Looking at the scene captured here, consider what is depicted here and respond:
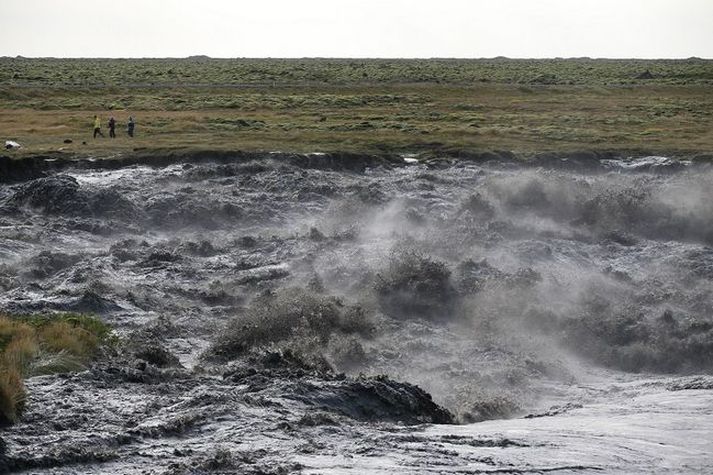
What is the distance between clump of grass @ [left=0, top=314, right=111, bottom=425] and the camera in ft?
48.3

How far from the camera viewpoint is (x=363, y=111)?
57688mm

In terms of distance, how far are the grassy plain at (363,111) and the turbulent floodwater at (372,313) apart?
14.5 ft

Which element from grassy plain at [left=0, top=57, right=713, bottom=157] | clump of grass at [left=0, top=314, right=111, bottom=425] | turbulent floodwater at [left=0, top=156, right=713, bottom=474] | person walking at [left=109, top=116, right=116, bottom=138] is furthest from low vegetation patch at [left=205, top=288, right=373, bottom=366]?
person walking at [left=109, top=116, right=116, bottom=138]

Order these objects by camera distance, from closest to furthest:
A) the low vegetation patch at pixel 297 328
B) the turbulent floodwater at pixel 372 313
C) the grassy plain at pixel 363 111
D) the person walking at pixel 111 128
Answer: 1. the turbulent floodwater at pixel 372 313
2. the low vegetation patch at pixel 297 328
3. the grassy plain at pixel 363 111
4. the person walking at pixel 111 128

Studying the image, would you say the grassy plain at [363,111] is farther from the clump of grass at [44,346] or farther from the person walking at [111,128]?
the clump of grass at [44,346]

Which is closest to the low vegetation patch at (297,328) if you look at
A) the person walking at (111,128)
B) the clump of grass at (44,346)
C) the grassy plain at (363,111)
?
the clump of grass at (44,346)

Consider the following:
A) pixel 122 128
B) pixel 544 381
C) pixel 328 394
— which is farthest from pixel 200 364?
pixel 122 128

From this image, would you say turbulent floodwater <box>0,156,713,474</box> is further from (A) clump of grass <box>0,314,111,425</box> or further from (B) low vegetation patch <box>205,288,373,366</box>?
(A) clump of grass <box>0,314,111,425</box>

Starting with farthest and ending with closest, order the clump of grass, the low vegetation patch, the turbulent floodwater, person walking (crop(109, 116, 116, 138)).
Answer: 1. person walking (crop(109, 116, 116, 138))
2. the low vegetation patch
3. the clump of grass
4. the turbulent floodwater

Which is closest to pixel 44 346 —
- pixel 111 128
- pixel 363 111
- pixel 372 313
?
pixel 372 313

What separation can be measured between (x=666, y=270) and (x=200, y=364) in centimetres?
1417

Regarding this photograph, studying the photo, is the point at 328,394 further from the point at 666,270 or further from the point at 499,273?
the point at 666,270

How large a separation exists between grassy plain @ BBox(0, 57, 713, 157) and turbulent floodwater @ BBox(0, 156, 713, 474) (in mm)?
4413

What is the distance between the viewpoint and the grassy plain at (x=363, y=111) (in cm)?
4119
